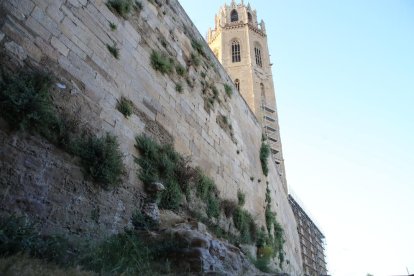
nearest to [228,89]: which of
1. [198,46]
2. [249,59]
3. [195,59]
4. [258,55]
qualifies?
[198,46]

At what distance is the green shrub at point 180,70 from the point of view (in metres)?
6.91

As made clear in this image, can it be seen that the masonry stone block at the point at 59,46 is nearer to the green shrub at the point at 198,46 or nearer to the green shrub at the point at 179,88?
the green shrub at the point at 179,88

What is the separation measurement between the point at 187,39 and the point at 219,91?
172cm

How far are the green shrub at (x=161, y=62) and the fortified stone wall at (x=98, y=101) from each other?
0.13m

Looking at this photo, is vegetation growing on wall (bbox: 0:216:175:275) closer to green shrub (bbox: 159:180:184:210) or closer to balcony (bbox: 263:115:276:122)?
green shrub (bbox: 159:180:184:210)

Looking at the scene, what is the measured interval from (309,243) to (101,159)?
3017 centimetres

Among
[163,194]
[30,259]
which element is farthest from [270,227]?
[30,259]

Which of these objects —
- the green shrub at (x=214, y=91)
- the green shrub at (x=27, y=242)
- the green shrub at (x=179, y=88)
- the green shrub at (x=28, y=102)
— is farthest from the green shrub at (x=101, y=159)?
the green shrub at (x=214, y=91)

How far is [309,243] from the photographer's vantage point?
30.5 metres

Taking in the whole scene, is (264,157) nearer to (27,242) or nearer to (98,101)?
(98,101)

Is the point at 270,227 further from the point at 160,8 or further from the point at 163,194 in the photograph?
the point at 160,8

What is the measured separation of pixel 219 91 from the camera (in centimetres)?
892

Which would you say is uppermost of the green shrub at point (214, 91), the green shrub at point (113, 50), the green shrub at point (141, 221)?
the green shrub at point (214, 91)

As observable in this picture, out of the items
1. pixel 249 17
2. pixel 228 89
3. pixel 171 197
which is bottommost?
pixel 171 197
